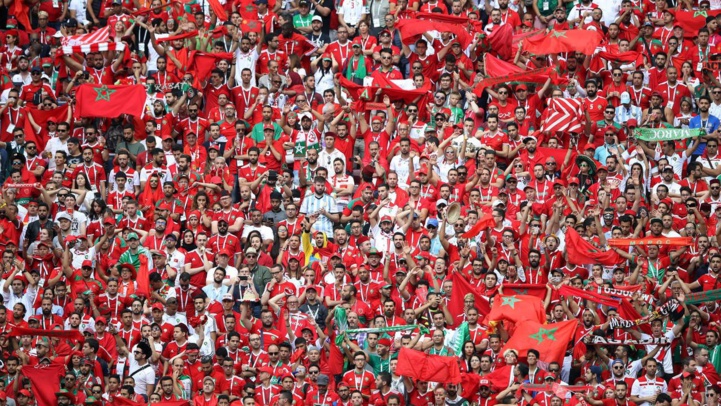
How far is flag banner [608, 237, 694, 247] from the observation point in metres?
21.6

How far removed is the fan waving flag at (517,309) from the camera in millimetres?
20938

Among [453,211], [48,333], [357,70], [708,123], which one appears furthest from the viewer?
[357,70]

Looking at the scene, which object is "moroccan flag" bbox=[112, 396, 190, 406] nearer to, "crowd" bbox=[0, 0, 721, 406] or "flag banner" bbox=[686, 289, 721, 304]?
"crowd" bbox=[0, 0, 721, 406]

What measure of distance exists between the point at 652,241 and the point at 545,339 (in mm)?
2058

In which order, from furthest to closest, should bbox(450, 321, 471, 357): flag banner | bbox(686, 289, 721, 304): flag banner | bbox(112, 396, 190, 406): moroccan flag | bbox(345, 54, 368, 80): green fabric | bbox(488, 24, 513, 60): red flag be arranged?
bbox(488, 24, 513, 60): red flag, bbox(345, 54, 368, 80): green fabric, bbox(686, 289, 721, 304): flag banner, bbox(450, 321, 471, 357): flag banner, bbox(112, 396, 190, 406): moroccan flag

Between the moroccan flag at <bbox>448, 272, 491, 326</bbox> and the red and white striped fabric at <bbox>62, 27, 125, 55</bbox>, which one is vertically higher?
the red and white striped fabric at <bbox>62, 27, 125, 55</bbox>

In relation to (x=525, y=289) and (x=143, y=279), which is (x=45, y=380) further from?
(x=525, y=289)

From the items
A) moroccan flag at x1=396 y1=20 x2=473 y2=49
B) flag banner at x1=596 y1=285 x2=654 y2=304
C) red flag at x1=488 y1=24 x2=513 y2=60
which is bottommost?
flag banner at x1=596 y1=285 x2=654 y2=304

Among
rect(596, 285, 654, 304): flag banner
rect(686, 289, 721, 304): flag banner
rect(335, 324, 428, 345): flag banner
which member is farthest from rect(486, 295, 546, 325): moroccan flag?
rect(686, 289, 721, 304): flag banner

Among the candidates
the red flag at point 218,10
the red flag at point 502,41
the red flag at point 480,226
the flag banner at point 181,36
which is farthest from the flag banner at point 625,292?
the red flag at point 218,10

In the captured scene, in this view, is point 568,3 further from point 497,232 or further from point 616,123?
point 497,232

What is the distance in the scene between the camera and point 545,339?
67.7ft

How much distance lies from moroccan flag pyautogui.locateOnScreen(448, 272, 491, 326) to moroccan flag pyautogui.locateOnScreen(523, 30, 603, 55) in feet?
15.3

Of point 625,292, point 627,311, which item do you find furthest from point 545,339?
point 625,292
